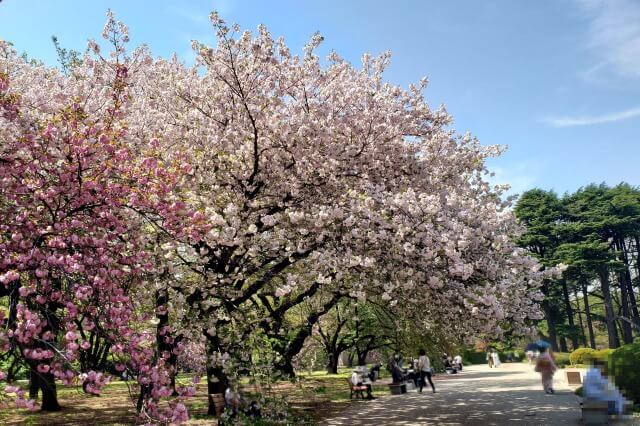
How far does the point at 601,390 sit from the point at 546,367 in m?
6.89

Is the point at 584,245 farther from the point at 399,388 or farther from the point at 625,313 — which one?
the point at 399,388

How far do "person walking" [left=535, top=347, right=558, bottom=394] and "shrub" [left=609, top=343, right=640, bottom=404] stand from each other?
69.7 inches

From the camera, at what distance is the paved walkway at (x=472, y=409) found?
39.4ft

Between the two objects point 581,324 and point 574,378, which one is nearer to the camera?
point 574,378

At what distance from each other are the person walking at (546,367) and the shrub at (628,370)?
1770mm

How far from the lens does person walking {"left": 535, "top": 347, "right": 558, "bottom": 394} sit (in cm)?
1526

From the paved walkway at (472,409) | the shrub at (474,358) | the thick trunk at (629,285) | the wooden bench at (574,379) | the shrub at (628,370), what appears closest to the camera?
the paved walkway at (472,409)

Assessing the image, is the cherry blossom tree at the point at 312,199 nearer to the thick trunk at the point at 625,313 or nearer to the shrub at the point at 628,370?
the shrub at the point at 628,370

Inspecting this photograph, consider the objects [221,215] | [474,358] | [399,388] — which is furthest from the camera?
[474,358]

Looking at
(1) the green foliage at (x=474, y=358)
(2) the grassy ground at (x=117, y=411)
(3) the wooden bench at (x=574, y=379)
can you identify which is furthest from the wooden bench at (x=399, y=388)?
(1) the green foliage at (x=474, y=358)

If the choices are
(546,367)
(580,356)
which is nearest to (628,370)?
(546,367)

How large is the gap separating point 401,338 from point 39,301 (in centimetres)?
1421

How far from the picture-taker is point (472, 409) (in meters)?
14.3

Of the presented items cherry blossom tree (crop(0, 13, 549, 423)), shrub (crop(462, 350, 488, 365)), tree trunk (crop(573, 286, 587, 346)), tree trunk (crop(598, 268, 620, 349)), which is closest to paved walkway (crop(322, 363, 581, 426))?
cherry blossom tree (crop(0, 13, 549, 423))
